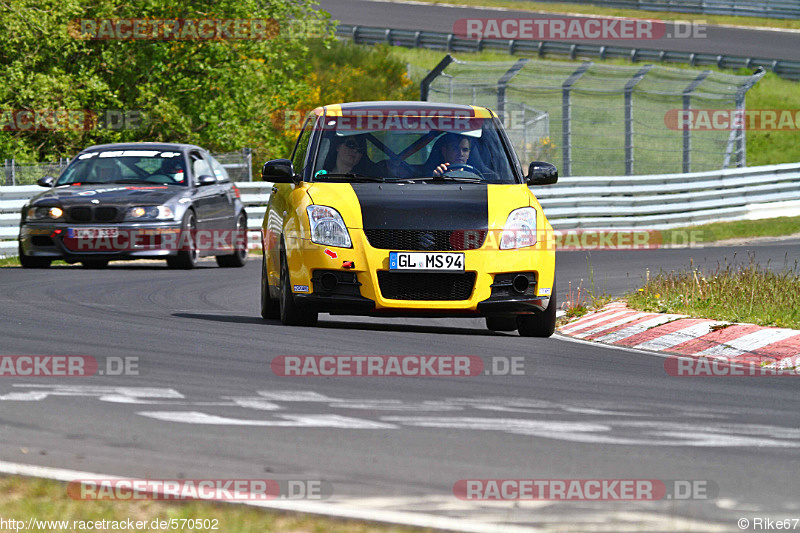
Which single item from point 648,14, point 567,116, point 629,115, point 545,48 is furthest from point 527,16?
point 567,116

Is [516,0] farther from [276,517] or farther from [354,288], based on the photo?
[276,517]

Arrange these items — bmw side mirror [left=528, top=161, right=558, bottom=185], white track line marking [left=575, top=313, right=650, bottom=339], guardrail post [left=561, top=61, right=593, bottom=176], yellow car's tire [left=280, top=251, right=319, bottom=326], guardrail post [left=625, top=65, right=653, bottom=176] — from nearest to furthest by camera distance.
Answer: yellow car's tire [left=280, top=251, right=319, bottom=326] → bmw side mirror [left=528, top=161, right=558, bottom=185] → white track line marking [left=575, top=313, right=650, bottom=339] → guardrail post [left=561, top=61, right=593, bottom=176] → guardrail post [left=625, top=65, right=653, bottom=176]

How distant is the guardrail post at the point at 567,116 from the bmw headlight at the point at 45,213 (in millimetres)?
11851

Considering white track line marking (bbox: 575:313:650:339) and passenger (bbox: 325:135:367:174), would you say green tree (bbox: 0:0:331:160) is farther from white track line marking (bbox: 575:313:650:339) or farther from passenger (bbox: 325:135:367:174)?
white track line marking (bbox: 575:313:650:339)

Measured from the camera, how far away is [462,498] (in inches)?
195

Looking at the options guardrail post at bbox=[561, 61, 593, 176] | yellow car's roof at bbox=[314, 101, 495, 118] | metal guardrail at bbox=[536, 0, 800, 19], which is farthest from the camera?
metal guardrail at bbox=[536, 0, 800, 19]

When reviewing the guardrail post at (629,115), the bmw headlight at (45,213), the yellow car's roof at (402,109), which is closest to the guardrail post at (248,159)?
the guardrail post at (629,115)

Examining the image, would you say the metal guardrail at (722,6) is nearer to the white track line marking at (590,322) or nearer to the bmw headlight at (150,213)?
the bmw headlight at (150,213)

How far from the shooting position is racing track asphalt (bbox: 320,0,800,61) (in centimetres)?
4781

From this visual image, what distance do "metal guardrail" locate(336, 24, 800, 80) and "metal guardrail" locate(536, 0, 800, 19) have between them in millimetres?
6620

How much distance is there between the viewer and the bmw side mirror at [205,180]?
17844mm

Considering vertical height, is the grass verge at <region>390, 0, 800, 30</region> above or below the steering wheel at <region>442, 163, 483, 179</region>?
above

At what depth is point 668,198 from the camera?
89.9ft

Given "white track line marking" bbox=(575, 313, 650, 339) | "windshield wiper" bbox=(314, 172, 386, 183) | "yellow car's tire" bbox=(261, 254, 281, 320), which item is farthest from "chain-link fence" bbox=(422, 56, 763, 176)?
"windshield wiper" bbox=(314, 172, 386, 183)
